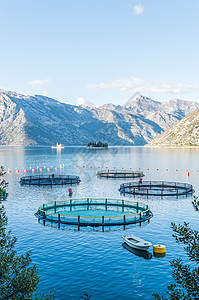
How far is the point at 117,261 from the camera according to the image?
4122cm

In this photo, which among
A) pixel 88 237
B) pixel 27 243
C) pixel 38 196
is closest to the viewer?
pixel 27 243

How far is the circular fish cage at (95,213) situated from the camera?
188 feet

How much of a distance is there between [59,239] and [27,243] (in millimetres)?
5606

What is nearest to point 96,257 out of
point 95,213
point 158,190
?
point 95,213

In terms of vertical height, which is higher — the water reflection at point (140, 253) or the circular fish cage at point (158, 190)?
the circular fish cage at point (158, 190)

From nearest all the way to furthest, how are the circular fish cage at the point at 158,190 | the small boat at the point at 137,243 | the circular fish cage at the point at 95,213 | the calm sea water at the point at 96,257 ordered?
the calm sea water at the point at 96,257
the small boat at the point at 137,243
the circular fish cage at the point at 95,213
the circular fish cage at the point at 158,190

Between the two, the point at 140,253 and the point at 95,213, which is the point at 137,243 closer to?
the point at 140,253

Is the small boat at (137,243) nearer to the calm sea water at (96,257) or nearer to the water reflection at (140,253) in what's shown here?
the water reflection at (140,253)

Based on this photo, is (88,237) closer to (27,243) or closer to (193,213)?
(27,243)

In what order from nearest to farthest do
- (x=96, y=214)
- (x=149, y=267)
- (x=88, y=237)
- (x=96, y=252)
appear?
(x=149, y=267) → (x=96, y=252) → (x=88, y=237) → (x=96, y=214)

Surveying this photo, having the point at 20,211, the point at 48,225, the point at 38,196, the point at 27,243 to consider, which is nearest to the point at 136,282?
the point at 27,243

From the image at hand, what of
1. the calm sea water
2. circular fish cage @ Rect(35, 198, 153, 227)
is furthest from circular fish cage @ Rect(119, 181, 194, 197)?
circular fish cage @ Rect(35, 198, 153, 227)

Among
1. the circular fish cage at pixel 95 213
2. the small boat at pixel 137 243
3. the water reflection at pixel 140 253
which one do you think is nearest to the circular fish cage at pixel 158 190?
the circular fish cage at pixel 95 213

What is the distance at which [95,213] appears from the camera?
66.1 m
